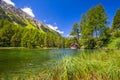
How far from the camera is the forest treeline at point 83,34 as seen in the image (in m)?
56.1

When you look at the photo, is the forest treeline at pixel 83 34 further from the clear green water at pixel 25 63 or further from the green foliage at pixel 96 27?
the clear green water at pixel 25 63

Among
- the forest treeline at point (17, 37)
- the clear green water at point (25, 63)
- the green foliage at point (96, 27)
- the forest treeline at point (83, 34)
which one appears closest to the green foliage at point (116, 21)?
the forest treeline at point (83, 34)

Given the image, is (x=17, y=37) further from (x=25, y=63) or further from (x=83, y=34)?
(x=25, y=63)

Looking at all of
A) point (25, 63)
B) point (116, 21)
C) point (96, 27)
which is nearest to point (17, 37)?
point (116, 21)

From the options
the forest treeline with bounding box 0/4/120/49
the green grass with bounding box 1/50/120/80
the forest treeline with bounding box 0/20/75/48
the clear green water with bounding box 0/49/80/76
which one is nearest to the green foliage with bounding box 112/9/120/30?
the forest treeline with bounding box 0/4/120/49

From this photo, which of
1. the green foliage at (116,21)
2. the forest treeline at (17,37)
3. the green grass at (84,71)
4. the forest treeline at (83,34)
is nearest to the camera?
the green grass at (84,71)

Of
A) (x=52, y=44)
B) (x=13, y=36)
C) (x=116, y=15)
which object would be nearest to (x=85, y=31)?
(x=116, y=15)

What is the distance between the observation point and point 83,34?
60.0 meters

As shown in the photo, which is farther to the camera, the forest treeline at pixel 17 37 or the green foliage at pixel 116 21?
the forest treeline at pixel 17 37

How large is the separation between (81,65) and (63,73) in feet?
2.61

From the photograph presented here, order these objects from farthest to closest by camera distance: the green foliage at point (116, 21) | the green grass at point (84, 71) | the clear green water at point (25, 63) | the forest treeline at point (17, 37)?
the forest treeline at point (17, 37), the green foliage at point (116, 21), the clear green water at point (25, 63), the green grass at point (84, 71)

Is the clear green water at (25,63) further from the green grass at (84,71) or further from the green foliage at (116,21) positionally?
the green foliage at (116,21)

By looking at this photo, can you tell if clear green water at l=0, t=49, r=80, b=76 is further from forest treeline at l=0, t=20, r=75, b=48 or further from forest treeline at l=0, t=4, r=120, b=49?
forest treeline at l=0, t=20, r=75, b=48

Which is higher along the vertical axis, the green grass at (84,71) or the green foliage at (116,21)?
the green foliage at (116,21)
